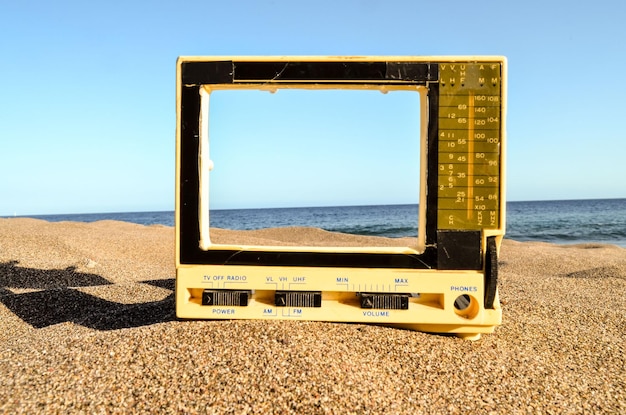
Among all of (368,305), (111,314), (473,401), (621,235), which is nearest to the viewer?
(473,401)

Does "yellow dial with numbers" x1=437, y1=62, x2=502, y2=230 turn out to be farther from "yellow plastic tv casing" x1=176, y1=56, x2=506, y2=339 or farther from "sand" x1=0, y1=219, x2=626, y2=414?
"sand" x1=0, y1=219, x2=626, y2=414

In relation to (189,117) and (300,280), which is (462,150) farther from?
(189,117)

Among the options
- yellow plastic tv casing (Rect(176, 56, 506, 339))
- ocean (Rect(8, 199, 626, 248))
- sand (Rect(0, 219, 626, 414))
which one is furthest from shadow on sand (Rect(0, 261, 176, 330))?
ocean (Rect(8, 199, 626, 248))

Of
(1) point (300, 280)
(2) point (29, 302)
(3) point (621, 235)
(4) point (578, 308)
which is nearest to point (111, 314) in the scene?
(2) point (29, 302)

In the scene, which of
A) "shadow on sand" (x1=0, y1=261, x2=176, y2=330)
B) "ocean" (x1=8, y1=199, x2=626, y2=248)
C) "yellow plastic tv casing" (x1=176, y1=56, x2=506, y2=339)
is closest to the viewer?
"yellow plastic tv casing" (x1=176, y1=56, x2=506, y2=339)

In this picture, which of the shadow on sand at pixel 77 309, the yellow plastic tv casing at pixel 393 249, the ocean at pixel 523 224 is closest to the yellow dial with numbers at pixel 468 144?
the yellow plastic tv casing at pixel 393 249

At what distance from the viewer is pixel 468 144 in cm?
166

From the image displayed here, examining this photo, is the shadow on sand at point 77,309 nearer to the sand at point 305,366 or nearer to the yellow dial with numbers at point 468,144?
the sand at point 305,366

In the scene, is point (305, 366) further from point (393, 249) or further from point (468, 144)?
point (468, 144)

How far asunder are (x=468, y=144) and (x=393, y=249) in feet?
1.45

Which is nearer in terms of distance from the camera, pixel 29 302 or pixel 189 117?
pixel 189 117

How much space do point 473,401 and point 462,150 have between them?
2.64ft

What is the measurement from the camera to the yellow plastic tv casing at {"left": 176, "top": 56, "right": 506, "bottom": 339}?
1651 millimetres

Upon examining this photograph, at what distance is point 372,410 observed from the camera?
1213 mm
